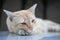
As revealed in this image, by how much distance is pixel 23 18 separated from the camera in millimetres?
706

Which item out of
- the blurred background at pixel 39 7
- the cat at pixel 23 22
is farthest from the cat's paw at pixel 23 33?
the blurred background at pixel 39 7

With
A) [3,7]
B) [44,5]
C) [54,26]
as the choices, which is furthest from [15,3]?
[54,26]

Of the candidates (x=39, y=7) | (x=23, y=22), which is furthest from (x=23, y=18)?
(x=39, y=7)

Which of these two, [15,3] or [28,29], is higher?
[15,3]

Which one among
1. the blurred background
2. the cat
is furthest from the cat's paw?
the blurred background

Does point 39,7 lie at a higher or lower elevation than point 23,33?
higher

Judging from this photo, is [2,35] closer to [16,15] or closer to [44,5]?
[16,15]

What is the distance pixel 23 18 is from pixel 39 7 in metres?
0.16

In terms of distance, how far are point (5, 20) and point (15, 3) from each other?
117 millimetres

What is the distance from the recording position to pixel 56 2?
0.87 m

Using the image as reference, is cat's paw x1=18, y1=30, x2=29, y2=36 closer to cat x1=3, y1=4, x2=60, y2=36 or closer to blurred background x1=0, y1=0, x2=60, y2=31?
cat x1=3, y1=4, x2=60, y2=36

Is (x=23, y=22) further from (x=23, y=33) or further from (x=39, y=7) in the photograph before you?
(x=39, y=7)

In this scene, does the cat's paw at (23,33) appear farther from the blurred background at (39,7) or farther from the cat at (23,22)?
the blurred background at (39,7)

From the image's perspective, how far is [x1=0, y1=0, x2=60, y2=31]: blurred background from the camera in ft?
2.49
